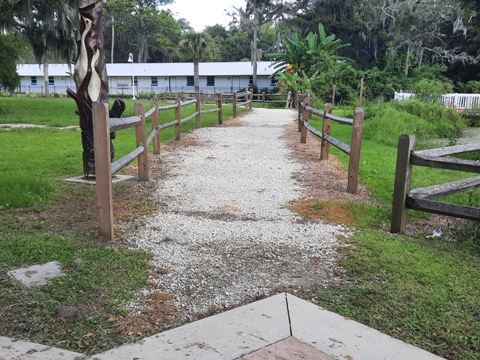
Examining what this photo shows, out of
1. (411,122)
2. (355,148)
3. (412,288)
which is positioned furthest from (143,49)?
(412,288)

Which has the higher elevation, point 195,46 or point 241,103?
point 195,46

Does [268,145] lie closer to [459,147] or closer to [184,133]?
[184,133]

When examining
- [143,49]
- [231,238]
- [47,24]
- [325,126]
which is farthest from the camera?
[143,49]

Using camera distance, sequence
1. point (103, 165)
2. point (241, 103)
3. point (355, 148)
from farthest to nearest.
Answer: point (241, 103) < point (355, 148) < point (103, 165)

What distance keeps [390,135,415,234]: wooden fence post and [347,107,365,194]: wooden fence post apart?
67.6 inches

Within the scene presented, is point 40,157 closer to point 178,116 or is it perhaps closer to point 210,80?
point 178,116

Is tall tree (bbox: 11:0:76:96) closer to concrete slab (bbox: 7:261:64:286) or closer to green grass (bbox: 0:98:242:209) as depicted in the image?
green grass (bbox: 0:98:242:209)

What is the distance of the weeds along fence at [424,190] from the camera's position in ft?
14.5

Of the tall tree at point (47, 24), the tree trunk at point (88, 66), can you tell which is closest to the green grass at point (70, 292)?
the tree trunk at point (88, 66)

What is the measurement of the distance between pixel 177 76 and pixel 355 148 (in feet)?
141

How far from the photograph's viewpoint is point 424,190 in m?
4.88

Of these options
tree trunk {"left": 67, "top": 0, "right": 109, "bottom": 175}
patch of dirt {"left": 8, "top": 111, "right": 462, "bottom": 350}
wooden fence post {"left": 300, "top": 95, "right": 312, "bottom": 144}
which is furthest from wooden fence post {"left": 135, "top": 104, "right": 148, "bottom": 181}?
wooden fence post {"left": 300, "top": 95, "right": 312, "bottom": 144}

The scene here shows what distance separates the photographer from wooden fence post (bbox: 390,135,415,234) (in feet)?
15.3

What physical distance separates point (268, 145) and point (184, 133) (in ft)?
10.4
